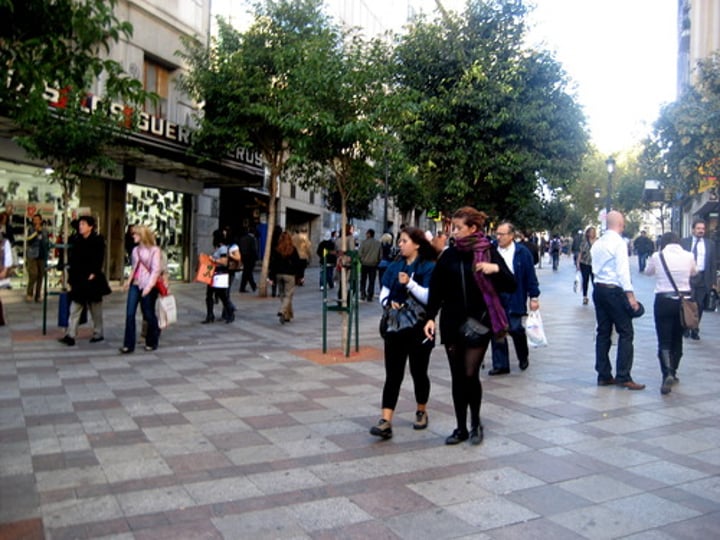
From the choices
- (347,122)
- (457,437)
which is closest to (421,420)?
(457,437)

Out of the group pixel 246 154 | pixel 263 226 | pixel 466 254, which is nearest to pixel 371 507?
pixel 466 254

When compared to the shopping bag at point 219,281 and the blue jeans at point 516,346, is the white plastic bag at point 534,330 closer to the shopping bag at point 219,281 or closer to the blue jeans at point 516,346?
the blue jeans at point 516,346

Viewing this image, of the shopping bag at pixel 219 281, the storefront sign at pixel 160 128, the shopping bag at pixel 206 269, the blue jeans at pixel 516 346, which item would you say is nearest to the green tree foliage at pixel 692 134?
the blue jeans at pixel 516 346

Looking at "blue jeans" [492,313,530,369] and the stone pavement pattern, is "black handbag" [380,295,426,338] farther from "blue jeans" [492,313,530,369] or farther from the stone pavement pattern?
"blue jeans" [492,313,530,369]

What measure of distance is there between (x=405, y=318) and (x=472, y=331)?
1.75ft

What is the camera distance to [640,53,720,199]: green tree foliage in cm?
A: 1380

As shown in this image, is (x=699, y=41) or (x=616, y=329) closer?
(x=616, y=329)

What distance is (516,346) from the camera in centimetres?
834

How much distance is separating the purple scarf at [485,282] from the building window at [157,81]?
15099 mm

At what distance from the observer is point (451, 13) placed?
19.0m

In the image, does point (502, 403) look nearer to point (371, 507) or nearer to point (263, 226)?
point (371, 507)

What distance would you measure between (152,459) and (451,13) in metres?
16.9

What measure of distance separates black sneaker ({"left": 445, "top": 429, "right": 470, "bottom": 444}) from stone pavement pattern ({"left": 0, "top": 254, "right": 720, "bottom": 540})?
3.0 inches

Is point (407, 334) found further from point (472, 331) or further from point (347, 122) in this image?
point (347, 122)
